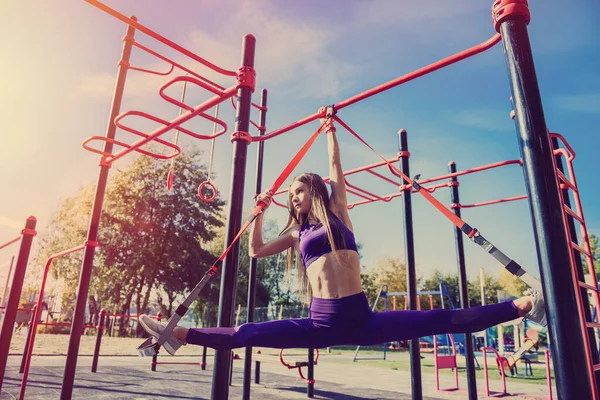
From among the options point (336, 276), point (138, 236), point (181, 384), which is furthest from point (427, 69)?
point (138, 236)

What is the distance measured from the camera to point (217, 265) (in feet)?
9.10

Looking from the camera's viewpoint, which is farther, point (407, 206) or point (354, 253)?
point (407, 206)

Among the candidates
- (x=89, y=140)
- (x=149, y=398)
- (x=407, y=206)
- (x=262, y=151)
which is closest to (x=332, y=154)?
(x=407, y=206)

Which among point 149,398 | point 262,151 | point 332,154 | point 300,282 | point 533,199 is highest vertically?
point 262,151

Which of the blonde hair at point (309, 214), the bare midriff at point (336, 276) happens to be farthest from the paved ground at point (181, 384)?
the bare midriff at point (336, 276)

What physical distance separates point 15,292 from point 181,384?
13.8 feet

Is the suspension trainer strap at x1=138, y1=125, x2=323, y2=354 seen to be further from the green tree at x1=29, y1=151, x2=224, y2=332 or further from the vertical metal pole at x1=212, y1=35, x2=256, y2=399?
the green tree at x1=29, y1=151, x2=224, y2=332

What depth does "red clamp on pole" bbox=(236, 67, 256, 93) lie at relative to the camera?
11.8ft

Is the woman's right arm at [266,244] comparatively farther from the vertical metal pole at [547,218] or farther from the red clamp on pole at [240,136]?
the vertical metal pole at [547,218]

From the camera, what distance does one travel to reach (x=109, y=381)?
793cm

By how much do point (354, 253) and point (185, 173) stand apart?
25.9 meters

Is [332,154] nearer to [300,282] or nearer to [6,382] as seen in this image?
[300,282]

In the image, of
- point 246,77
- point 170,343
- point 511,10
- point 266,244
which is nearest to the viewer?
point 511,10

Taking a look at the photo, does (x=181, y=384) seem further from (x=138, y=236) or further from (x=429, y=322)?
(x=138, y=236)
